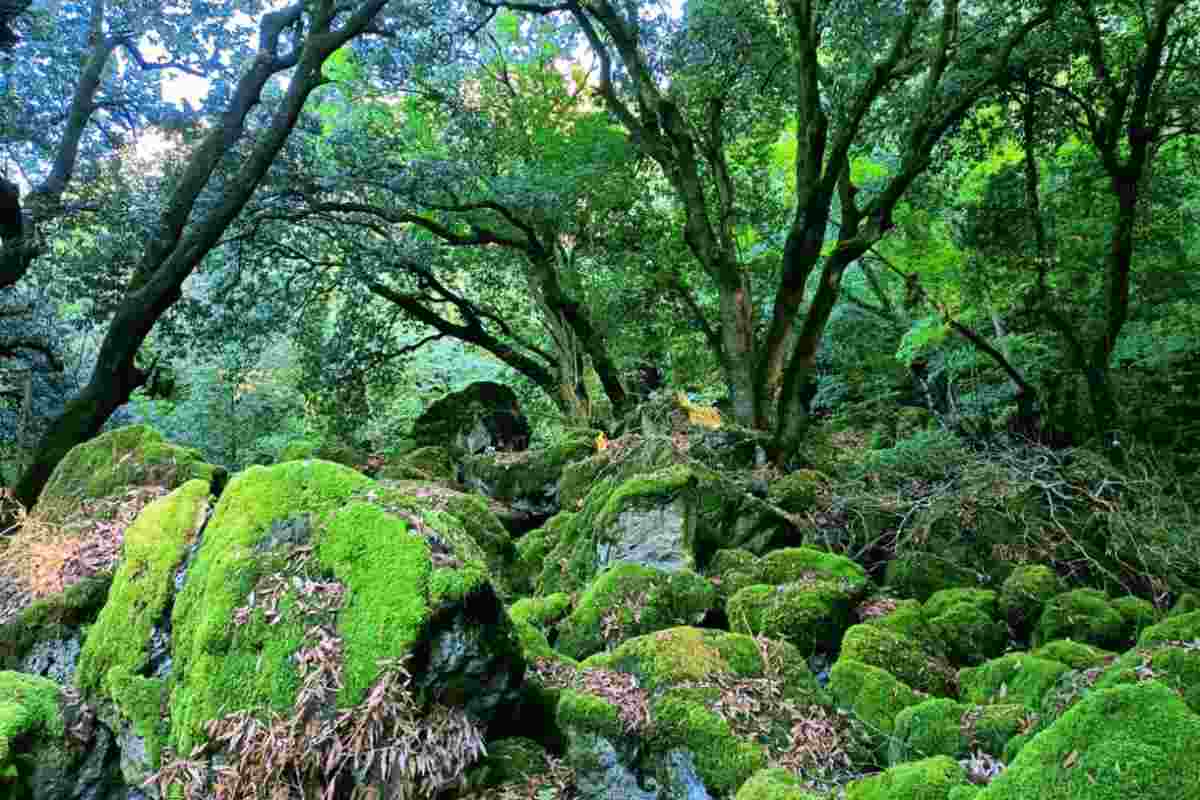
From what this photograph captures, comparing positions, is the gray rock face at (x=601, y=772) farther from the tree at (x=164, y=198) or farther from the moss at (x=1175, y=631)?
the tree at (x=164, y=198)

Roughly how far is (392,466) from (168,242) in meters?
3.64

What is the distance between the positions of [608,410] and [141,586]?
955cm

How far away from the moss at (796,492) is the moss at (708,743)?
4.04 meters

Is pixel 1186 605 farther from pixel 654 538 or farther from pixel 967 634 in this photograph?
pixel 654 538

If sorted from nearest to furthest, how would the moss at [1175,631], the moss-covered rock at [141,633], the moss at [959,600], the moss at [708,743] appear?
1. the moss at [708,743]
2. the moss-covered rock at [141,633]
3. the moss at [1175,631]
4. the moss at [959,600]

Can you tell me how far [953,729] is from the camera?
9.80ft

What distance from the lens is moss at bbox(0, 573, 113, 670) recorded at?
3809 millimetres

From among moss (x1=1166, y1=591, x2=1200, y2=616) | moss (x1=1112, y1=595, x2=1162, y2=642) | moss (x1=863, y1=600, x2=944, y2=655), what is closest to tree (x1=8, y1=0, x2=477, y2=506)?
moss (x1=863, y1=600, x2=944, y2=655)

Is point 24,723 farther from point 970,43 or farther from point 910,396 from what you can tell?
point 910,396

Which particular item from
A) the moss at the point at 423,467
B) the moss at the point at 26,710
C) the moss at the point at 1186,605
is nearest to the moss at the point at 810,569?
the moss at the point at 1186,605

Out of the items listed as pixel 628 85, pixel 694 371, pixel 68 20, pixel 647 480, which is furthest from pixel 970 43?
pixel 68 20

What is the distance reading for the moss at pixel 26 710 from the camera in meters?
2.90

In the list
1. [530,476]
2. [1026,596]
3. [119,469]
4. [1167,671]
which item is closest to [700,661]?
[1167,671]

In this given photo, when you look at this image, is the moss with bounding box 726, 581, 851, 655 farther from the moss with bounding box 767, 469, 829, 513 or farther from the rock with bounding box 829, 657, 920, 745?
the moss with bounding box 767, 469, 829, 513
